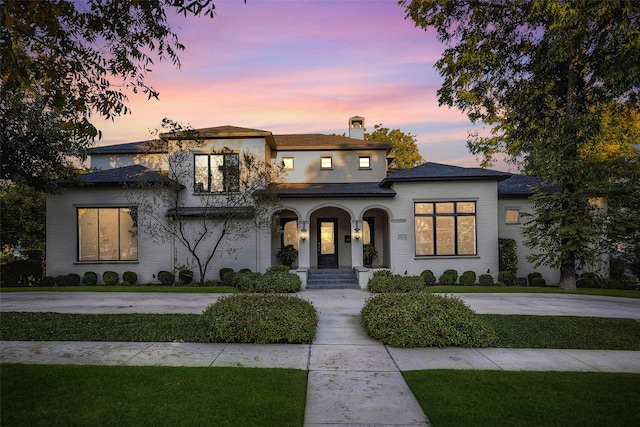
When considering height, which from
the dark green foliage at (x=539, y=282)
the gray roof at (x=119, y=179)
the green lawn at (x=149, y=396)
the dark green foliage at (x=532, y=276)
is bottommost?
the dark green foliage at (x=539, y=282)

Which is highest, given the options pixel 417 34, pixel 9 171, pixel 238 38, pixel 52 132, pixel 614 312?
pixel 417 34

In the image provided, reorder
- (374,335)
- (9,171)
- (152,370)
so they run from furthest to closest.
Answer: (9,171) → (374,335) → (152,370)

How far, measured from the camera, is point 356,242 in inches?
672

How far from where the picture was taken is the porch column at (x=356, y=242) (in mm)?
16984

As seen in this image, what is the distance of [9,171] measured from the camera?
49.3 ft

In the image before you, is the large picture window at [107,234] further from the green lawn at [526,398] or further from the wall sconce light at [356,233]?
the green lawn at [526,398]

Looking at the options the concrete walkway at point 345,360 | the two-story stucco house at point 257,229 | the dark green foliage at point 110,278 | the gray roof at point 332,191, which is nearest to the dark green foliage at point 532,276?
the two-story stucco house at point 257,229

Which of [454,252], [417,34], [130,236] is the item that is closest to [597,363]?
[454,252]

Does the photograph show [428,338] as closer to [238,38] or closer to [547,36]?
[238,38]

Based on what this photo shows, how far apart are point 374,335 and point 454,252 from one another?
34.8ft

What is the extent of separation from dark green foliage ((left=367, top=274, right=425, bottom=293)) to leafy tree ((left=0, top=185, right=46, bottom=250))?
62.8 ft

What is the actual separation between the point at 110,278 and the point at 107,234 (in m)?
2.04

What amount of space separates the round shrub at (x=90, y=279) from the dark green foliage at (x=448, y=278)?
15.0m

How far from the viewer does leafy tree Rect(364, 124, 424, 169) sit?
3441 centimetres
